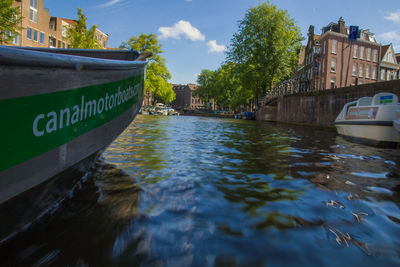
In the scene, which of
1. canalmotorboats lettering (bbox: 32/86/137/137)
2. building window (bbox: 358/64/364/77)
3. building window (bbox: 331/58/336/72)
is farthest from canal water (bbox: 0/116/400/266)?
building window (bbox: 358/64/364/77)

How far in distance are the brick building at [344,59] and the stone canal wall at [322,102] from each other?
12786mm

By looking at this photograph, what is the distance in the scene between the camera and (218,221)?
2203 millimetres

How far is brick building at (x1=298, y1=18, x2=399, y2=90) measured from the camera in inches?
1347

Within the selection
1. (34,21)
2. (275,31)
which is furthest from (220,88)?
(34,21)

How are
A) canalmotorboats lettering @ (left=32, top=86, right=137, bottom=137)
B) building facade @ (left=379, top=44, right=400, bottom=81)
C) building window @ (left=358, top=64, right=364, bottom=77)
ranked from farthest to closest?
building facade @ (left=379, top=44, right=400, bottom=81)
building window @ (left=358, top=64, right=364, bottom=77)
canalmotorboats lettering @ (left=32, top=86, right=137, bottom=137)

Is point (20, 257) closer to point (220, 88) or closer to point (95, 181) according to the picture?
point (95, 181)

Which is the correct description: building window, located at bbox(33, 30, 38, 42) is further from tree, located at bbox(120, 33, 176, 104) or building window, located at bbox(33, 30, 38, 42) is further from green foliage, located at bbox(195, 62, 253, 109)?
green foliage, located at bbox(195, 62, 253, 109)

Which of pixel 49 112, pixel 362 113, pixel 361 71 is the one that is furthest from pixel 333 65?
pixel 49 112

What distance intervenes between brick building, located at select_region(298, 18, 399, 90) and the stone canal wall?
12.8 meters

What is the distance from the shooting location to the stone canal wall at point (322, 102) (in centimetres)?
1202

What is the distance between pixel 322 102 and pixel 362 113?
30.7 feet

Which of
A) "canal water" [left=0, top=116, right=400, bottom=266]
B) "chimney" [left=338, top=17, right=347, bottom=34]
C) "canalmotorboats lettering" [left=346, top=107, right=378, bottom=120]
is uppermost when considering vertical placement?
"chimney" [left=338, top=17, right=347, bottom=34]

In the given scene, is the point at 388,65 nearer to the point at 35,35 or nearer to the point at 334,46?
the point at 334,46

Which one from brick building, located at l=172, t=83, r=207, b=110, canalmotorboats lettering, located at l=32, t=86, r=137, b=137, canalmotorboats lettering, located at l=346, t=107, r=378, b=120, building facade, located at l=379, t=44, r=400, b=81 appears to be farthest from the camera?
brick building, located at l=172, t=83, r=207, b=110
